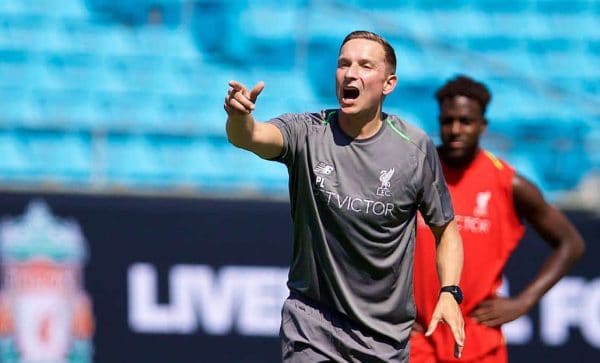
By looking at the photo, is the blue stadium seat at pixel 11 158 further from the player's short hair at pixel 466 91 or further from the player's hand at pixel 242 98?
the player's hand at pixel 242 98

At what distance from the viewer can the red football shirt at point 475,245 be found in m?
5.76

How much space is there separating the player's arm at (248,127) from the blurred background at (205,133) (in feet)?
11.0

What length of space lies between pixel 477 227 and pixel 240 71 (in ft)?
14.8

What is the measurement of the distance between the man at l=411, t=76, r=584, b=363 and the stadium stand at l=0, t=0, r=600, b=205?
2.88 m

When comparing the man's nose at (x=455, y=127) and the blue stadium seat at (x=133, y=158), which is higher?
the man's nose at (x=455, y=127)

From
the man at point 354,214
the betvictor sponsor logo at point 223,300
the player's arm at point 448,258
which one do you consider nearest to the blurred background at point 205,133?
the betvictor sponsor logo at point 223,300

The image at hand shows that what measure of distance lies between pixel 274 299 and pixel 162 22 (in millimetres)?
3324

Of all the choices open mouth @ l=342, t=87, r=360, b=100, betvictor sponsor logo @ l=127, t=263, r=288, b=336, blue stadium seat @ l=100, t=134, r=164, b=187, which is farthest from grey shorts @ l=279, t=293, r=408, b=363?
blue stadium seat @ l=100, t=134, r=164, b=187

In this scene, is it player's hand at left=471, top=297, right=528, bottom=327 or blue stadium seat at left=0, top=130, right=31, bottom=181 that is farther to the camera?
blue stadium seat at left=0, top=130, right=31, bottom=181

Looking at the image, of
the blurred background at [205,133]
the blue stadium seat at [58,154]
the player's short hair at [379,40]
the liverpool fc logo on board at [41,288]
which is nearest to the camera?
the player's short hair at [379,40]

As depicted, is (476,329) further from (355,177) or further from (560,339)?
(560,339)

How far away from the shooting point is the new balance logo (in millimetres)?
4574

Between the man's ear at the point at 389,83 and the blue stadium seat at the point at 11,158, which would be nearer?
the man's ear at the point at 389,83

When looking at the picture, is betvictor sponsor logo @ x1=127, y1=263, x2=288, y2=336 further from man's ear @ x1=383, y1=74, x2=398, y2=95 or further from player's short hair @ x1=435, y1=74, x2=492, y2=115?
man's ear @ x1=383, y1=74, x2=398, y2=95
